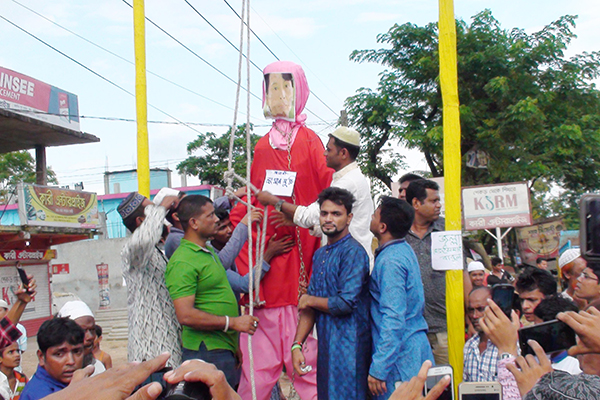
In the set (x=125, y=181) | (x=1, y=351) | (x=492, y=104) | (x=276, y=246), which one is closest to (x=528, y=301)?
(x=276, y=246)

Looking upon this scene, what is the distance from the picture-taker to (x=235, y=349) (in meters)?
3.04

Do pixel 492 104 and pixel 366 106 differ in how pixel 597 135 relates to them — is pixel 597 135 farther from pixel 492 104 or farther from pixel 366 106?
pixel 366 106

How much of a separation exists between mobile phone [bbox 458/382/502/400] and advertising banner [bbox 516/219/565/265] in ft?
58.2

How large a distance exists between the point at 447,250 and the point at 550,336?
4.61ft

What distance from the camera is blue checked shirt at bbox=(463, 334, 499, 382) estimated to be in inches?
117

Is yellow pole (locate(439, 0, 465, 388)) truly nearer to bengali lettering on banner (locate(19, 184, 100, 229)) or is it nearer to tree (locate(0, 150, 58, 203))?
bengali lettering on banner (locate(19, 184, 100, 229))

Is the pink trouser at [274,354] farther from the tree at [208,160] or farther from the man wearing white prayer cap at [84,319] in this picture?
the tree at [208,160]

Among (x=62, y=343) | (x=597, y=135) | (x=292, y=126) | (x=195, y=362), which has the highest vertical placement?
(x=597, y=135)

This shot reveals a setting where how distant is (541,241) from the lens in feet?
60.7

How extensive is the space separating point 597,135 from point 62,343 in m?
15.4

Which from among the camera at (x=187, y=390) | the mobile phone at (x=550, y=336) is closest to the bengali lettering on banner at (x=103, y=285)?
the mobile phone at (x=550, y=336)

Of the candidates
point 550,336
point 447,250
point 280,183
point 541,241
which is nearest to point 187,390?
point 550,336

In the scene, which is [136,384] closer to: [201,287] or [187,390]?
[187,390]

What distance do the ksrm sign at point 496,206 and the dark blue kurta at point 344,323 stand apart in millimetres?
9425
